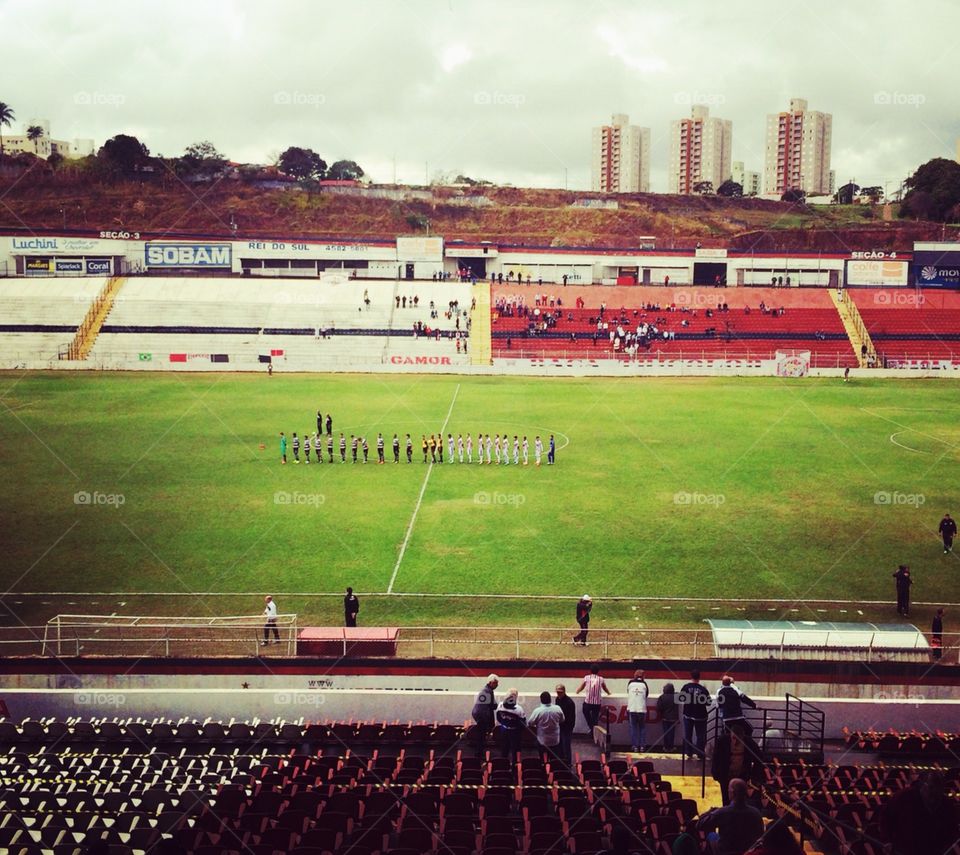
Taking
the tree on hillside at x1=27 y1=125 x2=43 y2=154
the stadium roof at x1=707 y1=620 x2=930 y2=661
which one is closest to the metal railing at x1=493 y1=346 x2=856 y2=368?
the stadium roof at x1=707 y1=620 x2=930 y2=661

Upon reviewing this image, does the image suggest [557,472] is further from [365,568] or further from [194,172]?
[194,172]

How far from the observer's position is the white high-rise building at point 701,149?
182750 mm

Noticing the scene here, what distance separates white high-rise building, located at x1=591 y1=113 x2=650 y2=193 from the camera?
632 ft

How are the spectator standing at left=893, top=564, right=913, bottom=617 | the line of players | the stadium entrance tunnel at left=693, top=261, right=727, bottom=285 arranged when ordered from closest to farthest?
the spectator standing at left=893, top=564, right=913, bottom=617 → the line of players → the stadium entrance tunnel at left=693, top=261, right=727, bottom=285

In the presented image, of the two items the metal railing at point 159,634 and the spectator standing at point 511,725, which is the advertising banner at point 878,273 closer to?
the metal railing at point 159,634

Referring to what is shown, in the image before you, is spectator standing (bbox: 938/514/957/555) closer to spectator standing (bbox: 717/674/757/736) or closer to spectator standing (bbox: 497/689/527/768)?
spectator standing (bbox: 717/674/757/736)

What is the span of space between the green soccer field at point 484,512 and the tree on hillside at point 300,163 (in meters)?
103

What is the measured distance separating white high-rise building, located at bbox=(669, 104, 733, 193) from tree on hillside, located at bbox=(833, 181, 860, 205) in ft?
106

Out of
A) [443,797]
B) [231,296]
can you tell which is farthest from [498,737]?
[231,296]

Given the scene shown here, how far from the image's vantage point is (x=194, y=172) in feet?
415

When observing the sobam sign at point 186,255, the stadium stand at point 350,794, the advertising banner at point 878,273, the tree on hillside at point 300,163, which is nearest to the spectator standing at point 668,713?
the stadium stand at point 350,794

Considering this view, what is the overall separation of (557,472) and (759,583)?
12.3 meters

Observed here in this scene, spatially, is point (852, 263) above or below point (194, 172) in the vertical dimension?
below

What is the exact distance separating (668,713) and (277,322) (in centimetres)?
6033
